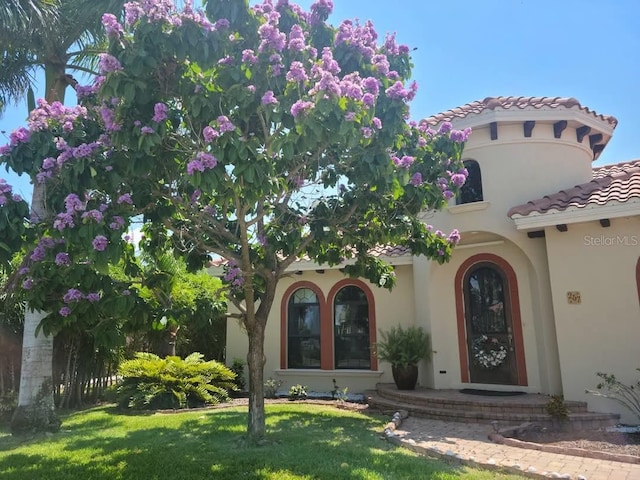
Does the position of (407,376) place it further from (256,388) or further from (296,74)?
(296,74)

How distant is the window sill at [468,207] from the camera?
11.0 meters

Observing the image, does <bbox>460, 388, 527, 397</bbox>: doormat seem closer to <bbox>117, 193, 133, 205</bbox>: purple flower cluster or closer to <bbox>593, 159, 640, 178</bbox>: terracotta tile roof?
<bbox>593, 159, 640, 178</bbox>: terracotta tile roof

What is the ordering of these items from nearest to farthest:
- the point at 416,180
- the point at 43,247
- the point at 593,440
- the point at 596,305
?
the point at 43,247
the point at 416,180
the point at 593,440
the point at 596,305

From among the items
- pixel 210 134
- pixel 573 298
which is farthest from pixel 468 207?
pixel 210 134

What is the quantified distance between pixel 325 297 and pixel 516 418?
6.52m

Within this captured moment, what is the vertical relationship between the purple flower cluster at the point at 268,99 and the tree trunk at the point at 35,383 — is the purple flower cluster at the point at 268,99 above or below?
above

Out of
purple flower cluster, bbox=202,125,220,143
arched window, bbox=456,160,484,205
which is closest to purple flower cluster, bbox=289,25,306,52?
purple flower cluster, bbox=202,125,220,143

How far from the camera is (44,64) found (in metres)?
9.89

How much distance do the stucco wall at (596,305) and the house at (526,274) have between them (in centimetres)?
2

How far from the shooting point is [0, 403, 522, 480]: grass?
225 inches

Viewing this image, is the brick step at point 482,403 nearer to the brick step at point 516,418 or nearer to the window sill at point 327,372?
the brick step at point 516,418

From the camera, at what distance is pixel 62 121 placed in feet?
18.1

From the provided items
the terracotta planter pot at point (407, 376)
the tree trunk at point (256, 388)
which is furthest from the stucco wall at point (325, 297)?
the tree trunk at point (256, 388)

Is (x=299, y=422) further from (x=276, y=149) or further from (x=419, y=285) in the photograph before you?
(x=276, y=149)
